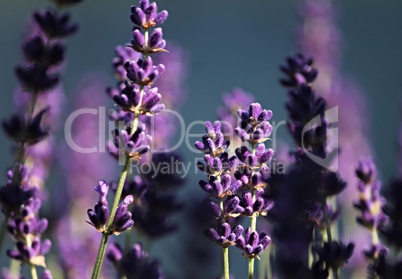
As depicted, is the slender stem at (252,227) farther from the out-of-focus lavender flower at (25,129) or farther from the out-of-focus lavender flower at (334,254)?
the out-of-focus lavender flower at (25,129)

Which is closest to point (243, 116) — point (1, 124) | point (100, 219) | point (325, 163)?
point (325, 163)

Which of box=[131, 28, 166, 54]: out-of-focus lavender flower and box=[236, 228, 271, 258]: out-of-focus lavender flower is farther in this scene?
box=[131, 28, 166, 54]: out-of-focus lavender flower

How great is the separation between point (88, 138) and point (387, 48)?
3826 mm

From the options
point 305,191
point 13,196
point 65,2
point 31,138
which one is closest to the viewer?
point 305,191

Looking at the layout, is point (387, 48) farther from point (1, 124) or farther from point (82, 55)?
point (1, 124)

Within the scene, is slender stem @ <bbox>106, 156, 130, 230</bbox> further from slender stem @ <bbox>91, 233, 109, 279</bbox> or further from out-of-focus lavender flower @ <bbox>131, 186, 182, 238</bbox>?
out-of-focus lavender flower @ <bbox>131, 186, 182, 238</bbox>

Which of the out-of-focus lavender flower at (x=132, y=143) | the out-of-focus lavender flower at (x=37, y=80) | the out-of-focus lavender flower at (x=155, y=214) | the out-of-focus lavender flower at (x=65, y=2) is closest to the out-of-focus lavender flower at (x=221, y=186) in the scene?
the out-of-focus lavender flower at (x=132, y=143)

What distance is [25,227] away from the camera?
1407 millimetres

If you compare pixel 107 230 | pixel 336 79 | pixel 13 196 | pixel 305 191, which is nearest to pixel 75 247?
pixel 13 196

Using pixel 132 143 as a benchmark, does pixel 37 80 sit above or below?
above

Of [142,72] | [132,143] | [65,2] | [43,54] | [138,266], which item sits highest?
[65,2]

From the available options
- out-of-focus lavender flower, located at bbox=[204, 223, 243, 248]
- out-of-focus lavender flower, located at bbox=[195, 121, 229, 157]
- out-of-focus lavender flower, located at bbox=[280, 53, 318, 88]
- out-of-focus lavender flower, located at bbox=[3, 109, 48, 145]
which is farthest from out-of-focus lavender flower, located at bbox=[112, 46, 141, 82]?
out-of-focus lavender flower, located at bbox=[204, 223, 243, 248]

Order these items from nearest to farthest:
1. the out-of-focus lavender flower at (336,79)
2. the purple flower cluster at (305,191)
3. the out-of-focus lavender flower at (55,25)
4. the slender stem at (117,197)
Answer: the purple flower cluster at (305,191)
the slender stem at (117,197)
the out-of-focus lavender flower at (55,25)
the out-of-focus lavender flower at (336,79)

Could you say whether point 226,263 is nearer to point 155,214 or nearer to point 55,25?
point 155,214
